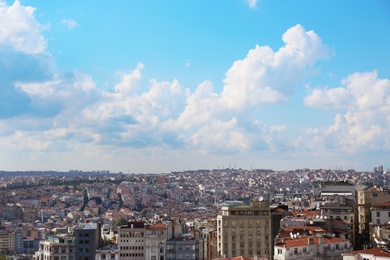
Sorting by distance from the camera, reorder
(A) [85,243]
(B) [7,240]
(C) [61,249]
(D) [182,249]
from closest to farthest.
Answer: (D) [182,249] → (A) [85,243] → (C) [61,249] → (B) [7,240]

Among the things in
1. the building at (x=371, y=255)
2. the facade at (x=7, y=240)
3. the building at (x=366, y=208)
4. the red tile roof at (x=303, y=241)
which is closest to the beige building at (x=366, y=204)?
the building at (x=366, y=208)

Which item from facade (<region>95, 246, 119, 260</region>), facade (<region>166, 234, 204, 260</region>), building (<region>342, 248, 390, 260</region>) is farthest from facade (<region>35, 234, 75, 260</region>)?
building (<region>342, 248, 390, 260</region>)

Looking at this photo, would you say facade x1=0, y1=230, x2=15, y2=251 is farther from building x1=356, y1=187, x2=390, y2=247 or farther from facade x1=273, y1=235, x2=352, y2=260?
facade x1=273, y1=235, x2=352, y2=260

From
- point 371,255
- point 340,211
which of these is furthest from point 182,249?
point 371,255

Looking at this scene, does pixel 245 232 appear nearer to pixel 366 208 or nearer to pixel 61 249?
pixel 366 208

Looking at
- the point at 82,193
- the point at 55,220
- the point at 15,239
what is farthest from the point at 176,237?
the point at 82,193

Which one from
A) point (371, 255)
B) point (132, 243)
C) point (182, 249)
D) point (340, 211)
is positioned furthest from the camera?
point (340, 211)

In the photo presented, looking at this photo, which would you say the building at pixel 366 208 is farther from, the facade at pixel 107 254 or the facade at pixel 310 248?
the facade at pixel 107 254

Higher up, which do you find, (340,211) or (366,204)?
(366,204)
